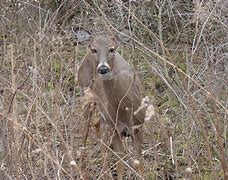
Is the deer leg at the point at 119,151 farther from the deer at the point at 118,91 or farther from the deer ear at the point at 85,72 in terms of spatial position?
the deer ear at the point at 85,72

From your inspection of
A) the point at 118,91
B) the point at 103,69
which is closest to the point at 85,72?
the point at 118,91

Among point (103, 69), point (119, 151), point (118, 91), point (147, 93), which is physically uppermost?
point (103, 69)

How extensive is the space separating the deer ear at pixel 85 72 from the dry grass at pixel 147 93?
84 mm

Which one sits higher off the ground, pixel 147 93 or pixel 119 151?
pixel 147 93

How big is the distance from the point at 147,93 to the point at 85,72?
970mm

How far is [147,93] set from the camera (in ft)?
20.4

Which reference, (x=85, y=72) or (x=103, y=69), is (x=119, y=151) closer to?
(x=103, y=69)

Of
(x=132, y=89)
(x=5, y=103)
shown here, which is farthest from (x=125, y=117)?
(x=5, y=103)

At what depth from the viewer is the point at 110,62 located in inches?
195

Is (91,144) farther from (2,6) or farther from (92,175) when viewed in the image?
(2,6)

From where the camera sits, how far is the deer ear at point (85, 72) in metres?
5.34

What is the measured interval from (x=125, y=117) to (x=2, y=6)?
284 centimetres

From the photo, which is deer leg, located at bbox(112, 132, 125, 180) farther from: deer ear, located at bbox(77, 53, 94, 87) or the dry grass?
deer ear, located at bbox(77, 53, 94, 87)

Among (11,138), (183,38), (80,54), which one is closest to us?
(11,138)
